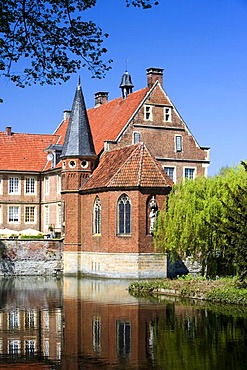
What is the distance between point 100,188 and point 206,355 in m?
25.1

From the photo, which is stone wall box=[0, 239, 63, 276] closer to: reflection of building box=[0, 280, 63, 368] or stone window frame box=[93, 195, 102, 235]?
stone window frame box=[93, 195, 102, 235]

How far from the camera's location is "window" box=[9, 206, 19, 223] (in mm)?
53219

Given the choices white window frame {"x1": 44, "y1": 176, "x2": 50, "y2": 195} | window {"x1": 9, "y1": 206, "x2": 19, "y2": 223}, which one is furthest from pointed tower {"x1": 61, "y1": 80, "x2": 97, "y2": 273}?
window {"x1": 9, "y1": 206, "x2": 19, "y2": 223}

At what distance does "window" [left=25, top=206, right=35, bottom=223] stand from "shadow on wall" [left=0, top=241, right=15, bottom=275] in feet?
38.0

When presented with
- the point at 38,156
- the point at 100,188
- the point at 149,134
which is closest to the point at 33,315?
the point at 100,188

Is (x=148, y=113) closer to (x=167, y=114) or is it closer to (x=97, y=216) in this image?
(x=167, y=114)

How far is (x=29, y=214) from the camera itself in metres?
53.9

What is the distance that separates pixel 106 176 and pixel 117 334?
73.3 ft

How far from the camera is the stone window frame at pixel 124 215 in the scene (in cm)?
3922

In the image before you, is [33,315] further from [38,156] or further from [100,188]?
[38,156]

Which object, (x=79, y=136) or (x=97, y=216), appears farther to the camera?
(x=79, y=136)

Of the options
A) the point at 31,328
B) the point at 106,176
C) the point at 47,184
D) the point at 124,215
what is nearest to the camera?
the point at 31,328

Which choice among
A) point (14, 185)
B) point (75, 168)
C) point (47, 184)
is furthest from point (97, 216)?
point (14, 185)

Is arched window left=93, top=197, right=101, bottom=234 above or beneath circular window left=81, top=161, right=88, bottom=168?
beneath
